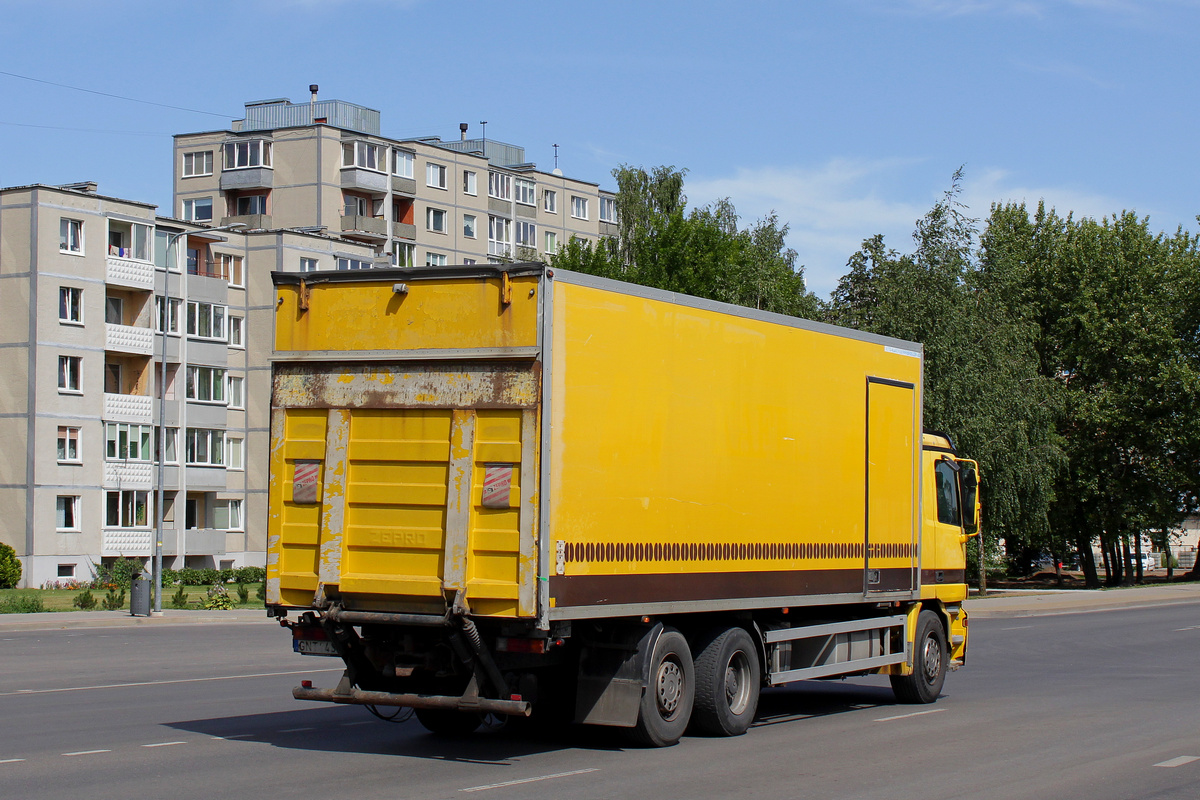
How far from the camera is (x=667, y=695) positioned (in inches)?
427

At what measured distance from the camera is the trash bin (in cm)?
3154

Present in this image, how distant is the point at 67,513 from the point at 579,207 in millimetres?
46799

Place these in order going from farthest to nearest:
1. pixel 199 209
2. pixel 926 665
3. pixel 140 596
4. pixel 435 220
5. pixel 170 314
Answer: pixel 435 220
pixel 199 209
pixel 170 314
pixel 140 596
pixel 926 665

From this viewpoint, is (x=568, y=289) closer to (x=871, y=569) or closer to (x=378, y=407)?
(x=378, y=407)

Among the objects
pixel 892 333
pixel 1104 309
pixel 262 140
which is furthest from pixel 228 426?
pixel 1104 309

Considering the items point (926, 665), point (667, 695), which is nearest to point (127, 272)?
A: point (926, 665)

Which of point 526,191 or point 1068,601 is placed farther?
point 526,191

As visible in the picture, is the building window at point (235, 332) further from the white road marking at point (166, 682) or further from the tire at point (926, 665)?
the tire at point (926, 665)

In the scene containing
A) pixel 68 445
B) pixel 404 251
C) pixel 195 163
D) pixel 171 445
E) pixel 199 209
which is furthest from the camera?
pixel 404 251

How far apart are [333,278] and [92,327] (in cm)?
4898

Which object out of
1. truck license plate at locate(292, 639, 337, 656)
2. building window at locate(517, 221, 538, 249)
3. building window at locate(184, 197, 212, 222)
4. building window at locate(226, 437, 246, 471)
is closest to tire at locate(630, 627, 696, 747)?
truck license plate at locate(292, 639, 337, 656)

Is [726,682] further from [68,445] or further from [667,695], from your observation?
[68,445]

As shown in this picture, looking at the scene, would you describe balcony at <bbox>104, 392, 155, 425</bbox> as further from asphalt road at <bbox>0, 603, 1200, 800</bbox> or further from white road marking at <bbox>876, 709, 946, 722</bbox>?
white road marking at <bbox>876, 709, 946, 722</bbox>

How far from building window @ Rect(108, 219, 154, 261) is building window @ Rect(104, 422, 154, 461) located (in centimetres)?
715
